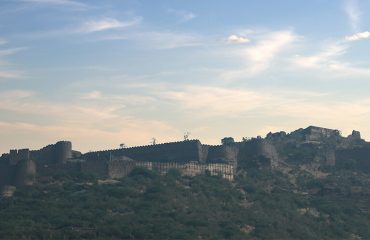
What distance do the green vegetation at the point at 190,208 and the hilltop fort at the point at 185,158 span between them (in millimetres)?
1967

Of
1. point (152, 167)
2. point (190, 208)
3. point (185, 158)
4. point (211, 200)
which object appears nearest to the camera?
point (190, 208)

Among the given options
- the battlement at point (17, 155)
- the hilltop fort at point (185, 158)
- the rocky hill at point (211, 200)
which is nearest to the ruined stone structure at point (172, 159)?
the hilltop fort at point (185, 158)

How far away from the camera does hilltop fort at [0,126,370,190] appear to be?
7025 centimetres

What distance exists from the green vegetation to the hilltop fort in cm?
→ 197

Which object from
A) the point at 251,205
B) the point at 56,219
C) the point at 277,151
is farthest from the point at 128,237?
the point at 277,151

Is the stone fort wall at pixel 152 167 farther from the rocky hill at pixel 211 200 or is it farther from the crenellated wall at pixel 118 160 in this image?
the rocky hill at pixel 211 200

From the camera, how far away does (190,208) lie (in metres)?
59.3

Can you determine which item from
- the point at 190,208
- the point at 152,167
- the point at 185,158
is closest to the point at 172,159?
the point at 185,158

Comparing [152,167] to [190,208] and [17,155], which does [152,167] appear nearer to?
[17,155]

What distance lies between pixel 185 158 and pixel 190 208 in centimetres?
1868

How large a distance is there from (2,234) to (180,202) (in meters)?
16.1

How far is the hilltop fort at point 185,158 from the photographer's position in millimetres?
70250

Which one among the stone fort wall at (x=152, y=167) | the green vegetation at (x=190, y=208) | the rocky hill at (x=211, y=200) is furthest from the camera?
the stone fort wall at (x=152, y=167)

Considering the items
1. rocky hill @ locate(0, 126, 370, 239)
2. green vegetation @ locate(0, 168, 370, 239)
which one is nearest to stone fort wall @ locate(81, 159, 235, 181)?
rocky hill @ locate(0, 126, 370, 239)
